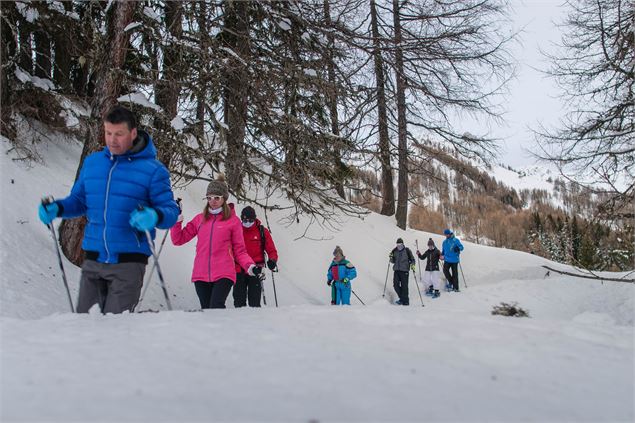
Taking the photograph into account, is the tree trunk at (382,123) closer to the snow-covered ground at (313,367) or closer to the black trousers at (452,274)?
the black trousers at (452,274)

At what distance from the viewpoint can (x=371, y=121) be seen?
1441 cm

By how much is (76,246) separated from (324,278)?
624 centimetres

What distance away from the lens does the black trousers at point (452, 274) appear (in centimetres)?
1334

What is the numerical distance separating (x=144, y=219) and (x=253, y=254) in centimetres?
378

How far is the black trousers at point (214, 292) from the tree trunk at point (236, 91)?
3176 millimetres

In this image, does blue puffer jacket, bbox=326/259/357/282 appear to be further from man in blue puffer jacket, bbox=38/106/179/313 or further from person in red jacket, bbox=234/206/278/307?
man in blue puffer jacket, bbox=38/106/179/313

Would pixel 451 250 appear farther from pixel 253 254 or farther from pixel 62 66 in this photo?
pixel 62 66

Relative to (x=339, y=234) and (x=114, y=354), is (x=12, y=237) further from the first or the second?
(x=339, y=234)

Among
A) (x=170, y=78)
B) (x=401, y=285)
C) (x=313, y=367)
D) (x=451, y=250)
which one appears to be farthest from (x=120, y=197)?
(x=451, y=250)

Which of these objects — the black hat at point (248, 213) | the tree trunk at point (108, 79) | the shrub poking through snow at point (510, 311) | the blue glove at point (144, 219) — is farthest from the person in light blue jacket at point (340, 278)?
the blue glove at point (144, 219)

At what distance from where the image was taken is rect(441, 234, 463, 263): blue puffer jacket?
1325 cm

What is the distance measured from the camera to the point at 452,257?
523 inches

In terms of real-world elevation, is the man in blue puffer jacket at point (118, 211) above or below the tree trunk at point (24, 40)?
below

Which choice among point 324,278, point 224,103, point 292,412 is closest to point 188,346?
point 292,412
